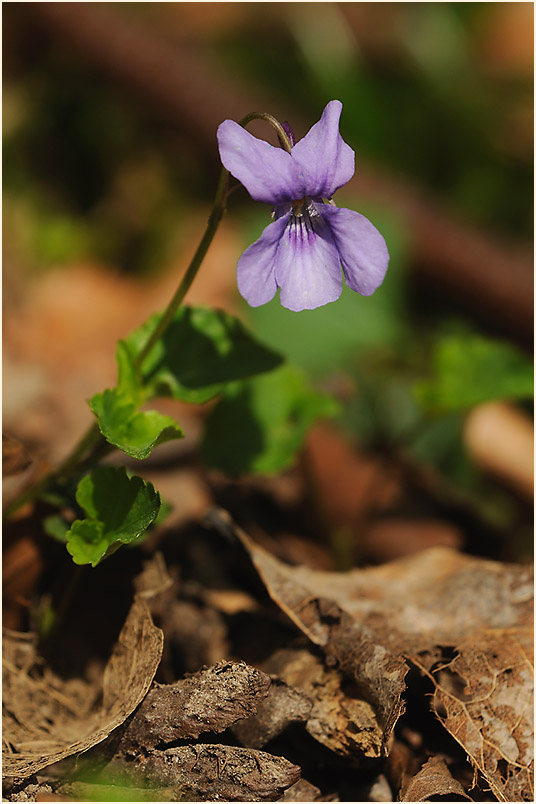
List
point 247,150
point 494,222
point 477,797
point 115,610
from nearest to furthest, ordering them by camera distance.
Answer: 1. point 247,150
2. point 477,797
3. point 115,610
4. point 494,222

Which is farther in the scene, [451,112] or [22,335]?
[451,112]

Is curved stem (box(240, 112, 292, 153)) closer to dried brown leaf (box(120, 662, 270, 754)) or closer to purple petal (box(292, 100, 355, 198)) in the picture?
purple petal (box(292, 100, 355, 198))

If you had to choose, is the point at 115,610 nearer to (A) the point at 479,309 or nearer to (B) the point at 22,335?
(B) the point at 22,335

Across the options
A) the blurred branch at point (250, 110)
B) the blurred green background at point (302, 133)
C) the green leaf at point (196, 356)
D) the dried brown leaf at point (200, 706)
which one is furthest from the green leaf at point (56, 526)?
the blurred branch at point (250, 110)

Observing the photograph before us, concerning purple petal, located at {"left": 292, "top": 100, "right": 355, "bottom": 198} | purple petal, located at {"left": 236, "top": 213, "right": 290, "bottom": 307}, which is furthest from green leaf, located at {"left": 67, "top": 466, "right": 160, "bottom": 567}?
purple petal, located at {"left": 292, "top": 100, "right": 355, "bottom": 198}

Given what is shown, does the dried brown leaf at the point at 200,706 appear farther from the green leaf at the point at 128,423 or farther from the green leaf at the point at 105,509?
the green leaf at the point at 128,423

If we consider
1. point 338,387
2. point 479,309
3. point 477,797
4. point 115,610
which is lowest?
point 115,610

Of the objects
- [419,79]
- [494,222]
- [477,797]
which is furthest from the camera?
[419,79]

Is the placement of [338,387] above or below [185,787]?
above

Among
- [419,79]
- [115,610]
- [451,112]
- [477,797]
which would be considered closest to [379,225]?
[451,112]
